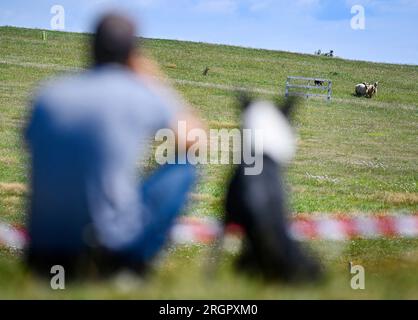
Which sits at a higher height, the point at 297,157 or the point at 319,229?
the point at 297,157

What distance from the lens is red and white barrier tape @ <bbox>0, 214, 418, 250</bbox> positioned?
947 cm

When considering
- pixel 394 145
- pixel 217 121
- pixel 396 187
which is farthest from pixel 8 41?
pixel 396 187

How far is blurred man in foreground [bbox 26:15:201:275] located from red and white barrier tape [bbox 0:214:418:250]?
5.37 meters

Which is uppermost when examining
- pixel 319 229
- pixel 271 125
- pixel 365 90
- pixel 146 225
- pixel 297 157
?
pixel 365 90

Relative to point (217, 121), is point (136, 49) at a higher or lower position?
lower

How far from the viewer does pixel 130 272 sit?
3611 millimetres

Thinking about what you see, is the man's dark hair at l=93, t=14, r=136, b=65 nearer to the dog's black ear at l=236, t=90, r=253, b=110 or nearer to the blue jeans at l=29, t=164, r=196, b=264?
the blue jeans at l=29, t=164, r=196, b=264

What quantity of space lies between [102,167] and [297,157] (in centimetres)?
1850

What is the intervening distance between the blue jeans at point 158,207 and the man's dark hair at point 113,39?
1.98ft

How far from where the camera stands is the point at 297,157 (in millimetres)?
21734

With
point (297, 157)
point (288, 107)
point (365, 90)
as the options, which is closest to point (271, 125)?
point (288, 107)

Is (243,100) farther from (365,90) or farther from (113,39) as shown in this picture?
(365,90)
